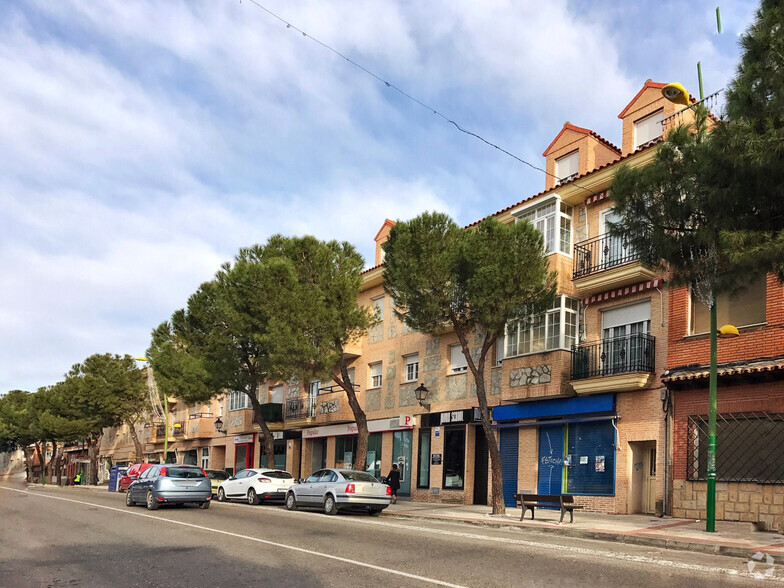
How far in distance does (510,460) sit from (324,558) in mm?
15390

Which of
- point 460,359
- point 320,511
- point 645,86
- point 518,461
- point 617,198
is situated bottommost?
point 320,511

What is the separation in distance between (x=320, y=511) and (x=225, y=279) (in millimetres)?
11803

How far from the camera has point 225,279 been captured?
3219 cm

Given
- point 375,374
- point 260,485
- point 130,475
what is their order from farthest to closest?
point 130,475 → point 375,374 → point 260,485

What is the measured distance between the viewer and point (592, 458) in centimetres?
2283

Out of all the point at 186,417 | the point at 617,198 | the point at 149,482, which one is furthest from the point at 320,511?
the point at 186,417

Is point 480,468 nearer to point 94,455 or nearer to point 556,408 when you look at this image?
point 556,408

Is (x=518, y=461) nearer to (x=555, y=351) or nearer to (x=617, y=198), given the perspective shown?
(x=555, y=351)

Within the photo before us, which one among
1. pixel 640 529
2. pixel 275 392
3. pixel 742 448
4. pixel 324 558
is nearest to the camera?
pixel 324 558

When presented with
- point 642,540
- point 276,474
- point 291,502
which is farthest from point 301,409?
point 642,540

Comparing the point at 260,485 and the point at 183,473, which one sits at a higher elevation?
the point at 183,473

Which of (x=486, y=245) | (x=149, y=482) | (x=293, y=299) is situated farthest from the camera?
(x=293, y=299)

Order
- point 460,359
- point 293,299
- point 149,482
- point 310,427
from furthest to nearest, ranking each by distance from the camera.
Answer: point 310,427 → point 460,359 → point 293,299 → point 149,482

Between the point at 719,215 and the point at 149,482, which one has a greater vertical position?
the point at 719,215
